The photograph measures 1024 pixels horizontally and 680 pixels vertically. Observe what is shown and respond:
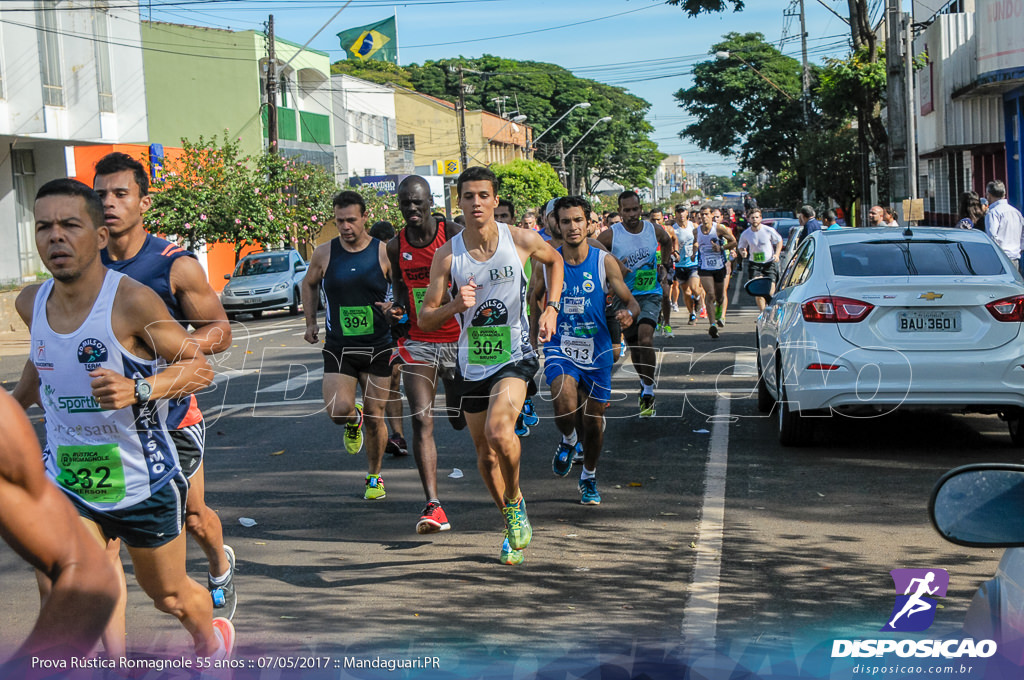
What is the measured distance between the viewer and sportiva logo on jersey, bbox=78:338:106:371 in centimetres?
402

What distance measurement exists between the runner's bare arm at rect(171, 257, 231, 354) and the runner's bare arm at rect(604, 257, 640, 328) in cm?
320

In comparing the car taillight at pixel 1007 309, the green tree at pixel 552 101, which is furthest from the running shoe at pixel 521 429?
the green tree at pixel 552 101

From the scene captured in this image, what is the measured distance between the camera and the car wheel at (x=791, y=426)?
29.1 feet

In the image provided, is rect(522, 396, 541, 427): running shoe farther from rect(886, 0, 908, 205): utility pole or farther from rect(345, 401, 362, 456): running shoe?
rect(886, 0, 908, 205): utility pole

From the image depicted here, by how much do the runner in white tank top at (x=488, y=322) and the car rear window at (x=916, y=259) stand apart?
3210mm

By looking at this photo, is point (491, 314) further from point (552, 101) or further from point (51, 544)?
point (552, 101)

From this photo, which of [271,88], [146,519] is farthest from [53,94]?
[146,519]

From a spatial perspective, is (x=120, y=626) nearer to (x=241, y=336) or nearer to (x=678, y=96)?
(x=241, y=336)

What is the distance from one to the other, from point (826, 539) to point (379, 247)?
3591 millimetres

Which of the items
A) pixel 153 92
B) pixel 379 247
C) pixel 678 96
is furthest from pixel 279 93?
pixel 379 247

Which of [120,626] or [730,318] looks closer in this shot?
[120,626]

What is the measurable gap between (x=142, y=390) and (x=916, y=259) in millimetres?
6387

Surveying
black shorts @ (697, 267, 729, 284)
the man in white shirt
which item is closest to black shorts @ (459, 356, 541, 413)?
the man in white shirt

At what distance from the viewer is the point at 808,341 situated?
8.57m
